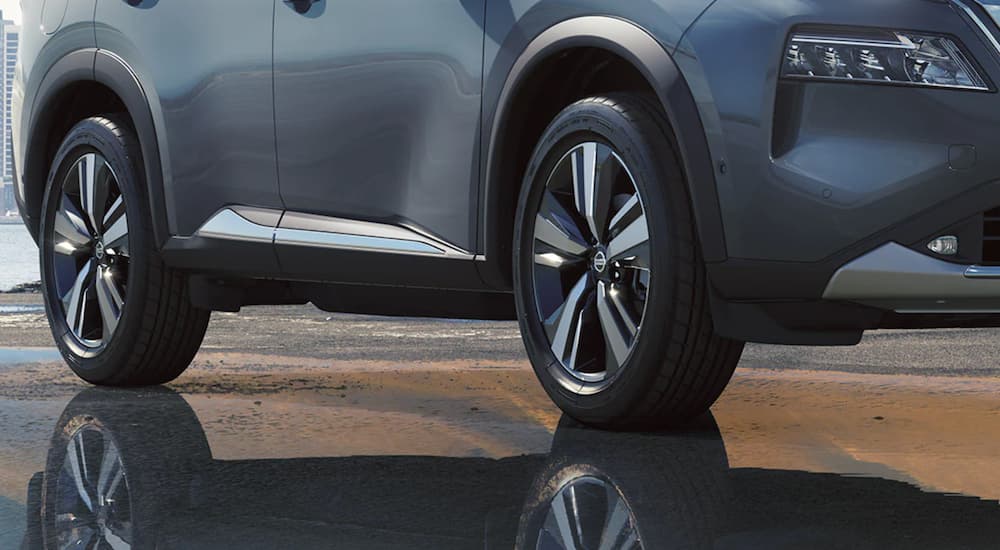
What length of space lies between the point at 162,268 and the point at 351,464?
1.98 m

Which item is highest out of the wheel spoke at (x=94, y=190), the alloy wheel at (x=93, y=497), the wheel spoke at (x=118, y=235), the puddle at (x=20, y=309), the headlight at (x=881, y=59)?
the headlight at (x=881, y=59)

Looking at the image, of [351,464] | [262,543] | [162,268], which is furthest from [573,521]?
[162,268]

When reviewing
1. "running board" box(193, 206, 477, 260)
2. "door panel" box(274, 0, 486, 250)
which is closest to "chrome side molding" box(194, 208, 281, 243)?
"running board" box(193, 206, 477, 260)

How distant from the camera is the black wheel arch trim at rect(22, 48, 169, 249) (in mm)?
5660

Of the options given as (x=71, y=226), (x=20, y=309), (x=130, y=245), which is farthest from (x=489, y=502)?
(x=20, y=309)

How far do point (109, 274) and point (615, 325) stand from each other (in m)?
2.39

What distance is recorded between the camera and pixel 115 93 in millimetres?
6043

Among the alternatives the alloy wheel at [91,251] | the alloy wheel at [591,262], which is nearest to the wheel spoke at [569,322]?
the alloy wheel at [591,262]

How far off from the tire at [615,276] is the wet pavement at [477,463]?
14 centimetres

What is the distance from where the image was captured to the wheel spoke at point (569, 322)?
14.4 ft

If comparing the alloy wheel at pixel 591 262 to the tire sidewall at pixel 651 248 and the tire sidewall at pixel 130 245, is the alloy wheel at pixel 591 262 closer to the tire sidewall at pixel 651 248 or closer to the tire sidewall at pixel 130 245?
the tire sidewall at pixel 651 248

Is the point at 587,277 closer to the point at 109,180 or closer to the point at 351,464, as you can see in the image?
the point at 351,464

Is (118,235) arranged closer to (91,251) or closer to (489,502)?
(91,251)

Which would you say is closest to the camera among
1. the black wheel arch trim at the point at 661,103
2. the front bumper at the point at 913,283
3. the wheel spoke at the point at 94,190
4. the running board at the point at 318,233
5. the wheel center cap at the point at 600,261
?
the front bumper at the point at 913,283
